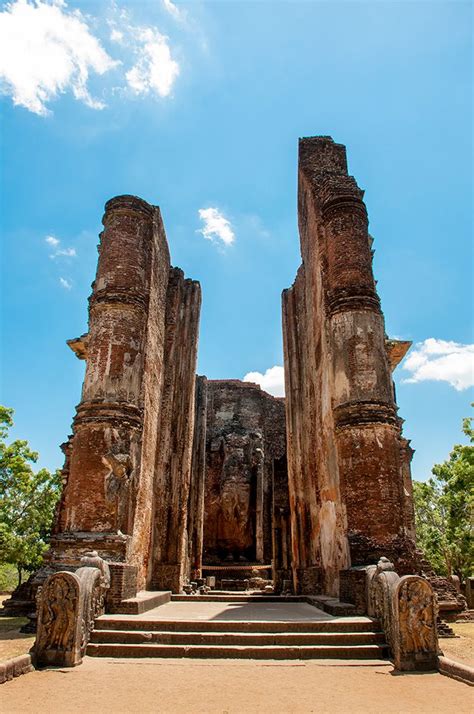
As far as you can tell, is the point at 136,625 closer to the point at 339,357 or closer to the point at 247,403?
the point at 339,357

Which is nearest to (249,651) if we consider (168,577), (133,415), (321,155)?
(133,415)

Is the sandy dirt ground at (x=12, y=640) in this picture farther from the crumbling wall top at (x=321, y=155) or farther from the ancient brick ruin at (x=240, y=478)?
the ancient brick ruin at (x=240, y=478)

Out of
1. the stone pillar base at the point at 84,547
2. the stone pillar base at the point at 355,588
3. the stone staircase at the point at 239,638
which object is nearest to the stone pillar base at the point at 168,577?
the stone pillar base at the point at 84,547

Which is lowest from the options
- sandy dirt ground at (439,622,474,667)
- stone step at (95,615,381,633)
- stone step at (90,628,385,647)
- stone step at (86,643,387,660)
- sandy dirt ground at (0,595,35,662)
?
sandy dirt ground at (439,622,474,667)

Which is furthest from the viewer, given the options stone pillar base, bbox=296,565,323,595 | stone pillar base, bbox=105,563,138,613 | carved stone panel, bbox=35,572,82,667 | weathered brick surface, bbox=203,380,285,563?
weathered brick surface, bbox=203,380,285,563

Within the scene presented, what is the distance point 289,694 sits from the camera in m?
3.95

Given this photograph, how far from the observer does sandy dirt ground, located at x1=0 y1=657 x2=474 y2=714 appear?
142 inches

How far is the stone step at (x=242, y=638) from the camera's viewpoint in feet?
17.8

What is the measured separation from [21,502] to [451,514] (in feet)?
56.7

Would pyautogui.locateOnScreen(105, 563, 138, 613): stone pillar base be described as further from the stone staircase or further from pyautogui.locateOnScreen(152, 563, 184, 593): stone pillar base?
pyautogui.locateOnScreen(152, 563, 184, 593): stone pillar base

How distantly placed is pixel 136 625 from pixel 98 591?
0.65m

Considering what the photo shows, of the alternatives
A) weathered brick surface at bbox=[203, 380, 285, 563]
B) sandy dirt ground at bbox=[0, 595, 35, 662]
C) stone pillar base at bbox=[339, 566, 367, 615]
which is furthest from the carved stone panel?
weathered brick surface at bbox=[203, 380, 285, 563]

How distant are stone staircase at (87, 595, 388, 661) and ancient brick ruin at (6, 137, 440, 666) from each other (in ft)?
1.17

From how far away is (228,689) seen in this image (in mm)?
4078
